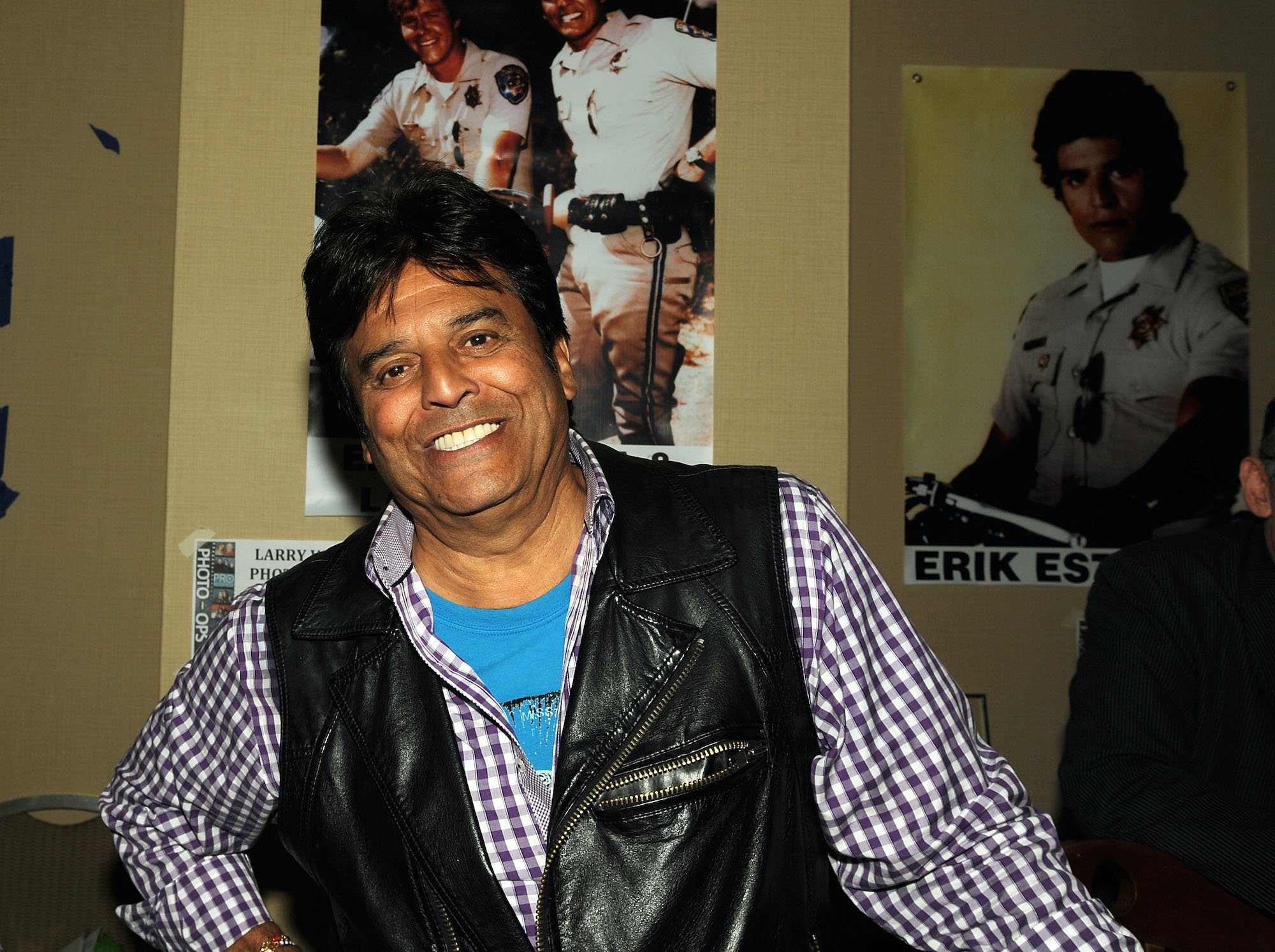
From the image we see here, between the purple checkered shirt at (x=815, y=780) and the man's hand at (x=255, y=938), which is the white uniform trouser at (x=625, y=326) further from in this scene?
the man's hand at (x=255, y=938)

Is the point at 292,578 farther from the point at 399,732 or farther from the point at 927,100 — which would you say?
the point at 927,100

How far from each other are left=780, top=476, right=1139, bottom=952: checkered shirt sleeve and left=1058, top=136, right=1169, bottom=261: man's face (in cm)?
175

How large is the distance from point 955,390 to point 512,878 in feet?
5.97

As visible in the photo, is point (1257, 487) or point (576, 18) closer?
point (1257, 487)

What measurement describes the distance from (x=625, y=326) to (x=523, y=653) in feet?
3.12

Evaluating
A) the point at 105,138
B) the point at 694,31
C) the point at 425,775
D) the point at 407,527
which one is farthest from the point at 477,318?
the point at 105,138

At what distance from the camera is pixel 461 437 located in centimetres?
140

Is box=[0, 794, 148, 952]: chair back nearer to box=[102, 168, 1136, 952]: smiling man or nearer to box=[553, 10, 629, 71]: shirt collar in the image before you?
box=[102, 168, 1136, 952]: smiling man

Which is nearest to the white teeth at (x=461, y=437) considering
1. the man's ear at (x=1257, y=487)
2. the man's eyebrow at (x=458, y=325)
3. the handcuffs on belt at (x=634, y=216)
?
the man's eyebrow at (x=458, y=325)

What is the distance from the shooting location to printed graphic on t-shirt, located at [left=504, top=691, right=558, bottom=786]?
1359 millimetres

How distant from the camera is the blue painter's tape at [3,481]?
8.37 ft

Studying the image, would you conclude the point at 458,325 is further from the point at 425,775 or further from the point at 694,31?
the point at 694,31

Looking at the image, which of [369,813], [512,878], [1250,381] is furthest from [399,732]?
[1250,381]

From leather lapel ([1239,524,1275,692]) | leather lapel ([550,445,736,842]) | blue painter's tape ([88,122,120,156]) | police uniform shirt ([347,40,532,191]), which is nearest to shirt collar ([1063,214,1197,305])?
leather lapel ([1239,524,1275,692])
